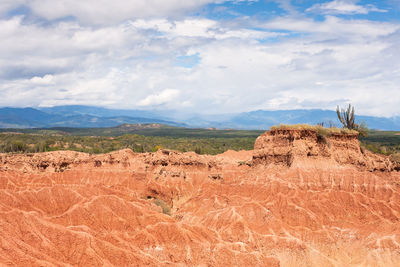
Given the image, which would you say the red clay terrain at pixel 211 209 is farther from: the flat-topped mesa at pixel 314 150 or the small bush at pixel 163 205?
the small bush at pixel 163 205

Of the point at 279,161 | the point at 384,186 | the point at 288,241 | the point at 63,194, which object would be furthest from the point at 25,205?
the point at 384,186

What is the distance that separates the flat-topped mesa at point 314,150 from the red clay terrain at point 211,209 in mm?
182

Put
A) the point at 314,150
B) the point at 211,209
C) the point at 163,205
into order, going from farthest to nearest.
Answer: the point at 163,205 < the point at 314,150 < the point at 211,209

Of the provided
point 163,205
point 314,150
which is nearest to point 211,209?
point 163,205

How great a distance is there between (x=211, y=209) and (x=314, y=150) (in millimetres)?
20300

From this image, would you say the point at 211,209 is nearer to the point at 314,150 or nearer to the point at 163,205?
the point at 163,205

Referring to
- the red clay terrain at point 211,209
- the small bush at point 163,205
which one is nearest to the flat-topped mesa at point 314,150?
the red clay terrain at point 211,209

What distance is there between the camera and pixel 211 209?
2079 inches

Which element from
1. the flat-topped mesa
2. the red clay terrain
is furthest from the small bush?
the flat-topped mesa

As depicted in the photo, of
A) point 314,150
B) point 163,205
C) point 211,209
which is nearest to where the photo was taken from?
point 211,209

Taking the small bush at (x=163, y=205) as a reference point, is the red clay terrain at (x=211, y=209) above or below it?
above

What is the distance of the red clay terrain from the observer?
32.9 meters

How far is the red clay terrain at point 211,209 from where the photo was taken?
1296 inches

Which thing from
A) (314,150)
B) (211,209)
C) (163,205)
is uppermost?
(314,150)
